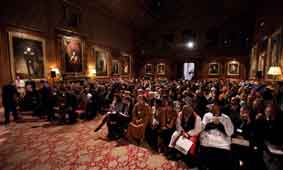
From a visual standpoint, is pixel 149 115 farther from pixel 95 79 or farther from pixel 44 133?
pixel 95 79

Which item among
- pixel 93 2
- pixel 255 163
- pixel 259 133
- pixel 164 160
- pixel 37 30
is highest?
pixel 93 2

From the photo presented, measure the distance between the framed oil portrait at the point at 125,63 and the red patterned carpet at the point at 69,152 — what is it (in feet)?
35.8

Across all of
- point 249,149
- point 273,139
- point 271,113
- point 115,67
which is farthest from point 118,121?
point 115,67

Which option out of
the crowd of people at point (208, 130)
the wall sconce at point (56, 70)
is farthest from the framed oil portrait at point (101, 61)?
the crowd of people at point (208, 130)

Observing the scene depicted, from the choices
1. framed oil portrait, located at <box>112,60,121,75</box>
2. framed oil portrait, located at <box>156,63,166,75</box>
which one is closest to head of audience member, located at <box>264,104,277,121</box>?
framed oil portrait, located at <box>112,60,121,75</box>

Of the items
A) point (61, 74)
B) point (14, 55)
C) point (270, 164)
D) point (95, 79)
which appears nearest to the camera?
point (270, 164)

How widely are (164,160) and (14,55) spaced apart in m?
7.72

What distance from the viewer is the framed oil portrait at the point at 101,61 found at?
1175 cm

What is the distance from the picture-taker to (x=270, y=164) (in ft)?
8.11

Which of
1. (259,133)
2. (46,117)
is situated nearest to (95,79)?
(46,117)

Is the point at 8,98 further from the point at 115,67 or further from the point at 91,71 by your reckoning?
the point at 115,67

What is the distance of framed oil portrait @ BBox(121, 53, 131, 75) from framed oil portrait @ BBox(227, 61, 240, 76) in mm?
10376

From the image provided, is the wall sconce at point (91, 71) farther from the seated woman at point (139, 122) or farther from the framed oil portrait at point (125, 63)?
the seated woman at point (139, 122)

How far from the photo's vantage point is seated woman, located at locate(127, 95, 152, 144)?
3.80m
